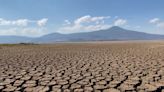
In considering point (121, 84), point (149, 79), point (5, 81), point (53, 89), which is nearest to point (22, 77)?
point (5, 81)

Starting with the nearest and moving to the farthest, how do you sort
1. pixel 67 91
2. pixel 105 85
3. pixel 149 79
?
pixel 67 91, pixel 105 85, pixel 149 79

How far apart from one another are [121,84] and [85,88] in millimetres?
701

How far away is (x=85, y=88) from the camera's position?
3.71 metres

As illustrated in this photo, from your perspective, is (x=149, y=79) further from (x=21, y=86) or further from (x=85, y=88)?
(x=21, y=86)

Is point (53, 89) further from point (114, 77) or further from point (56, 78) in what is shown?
point (114, 77)

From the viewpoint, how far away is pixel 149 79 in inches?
167

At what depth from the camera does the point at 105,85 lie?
12.8 ft

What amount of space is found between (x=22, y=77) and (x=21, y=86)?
35.5 inches

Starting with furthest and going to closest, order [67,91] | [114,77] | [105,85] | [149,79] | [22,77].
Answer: [22,77]
[114,77]
[149,79]
[105,85]
[67,91]

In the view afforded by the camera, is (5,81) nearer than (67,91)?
No

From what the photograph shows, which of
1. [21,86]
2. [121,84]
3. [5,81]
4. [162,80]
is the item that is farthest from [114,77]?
[5,81]

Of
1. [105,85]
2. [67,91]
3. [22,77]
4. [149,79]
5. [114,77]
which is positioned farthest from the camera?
[22,77]

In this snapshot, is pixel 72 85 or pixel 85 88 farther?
pixel 72 85

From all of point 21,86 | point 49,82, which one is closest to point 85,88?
point 49,82
